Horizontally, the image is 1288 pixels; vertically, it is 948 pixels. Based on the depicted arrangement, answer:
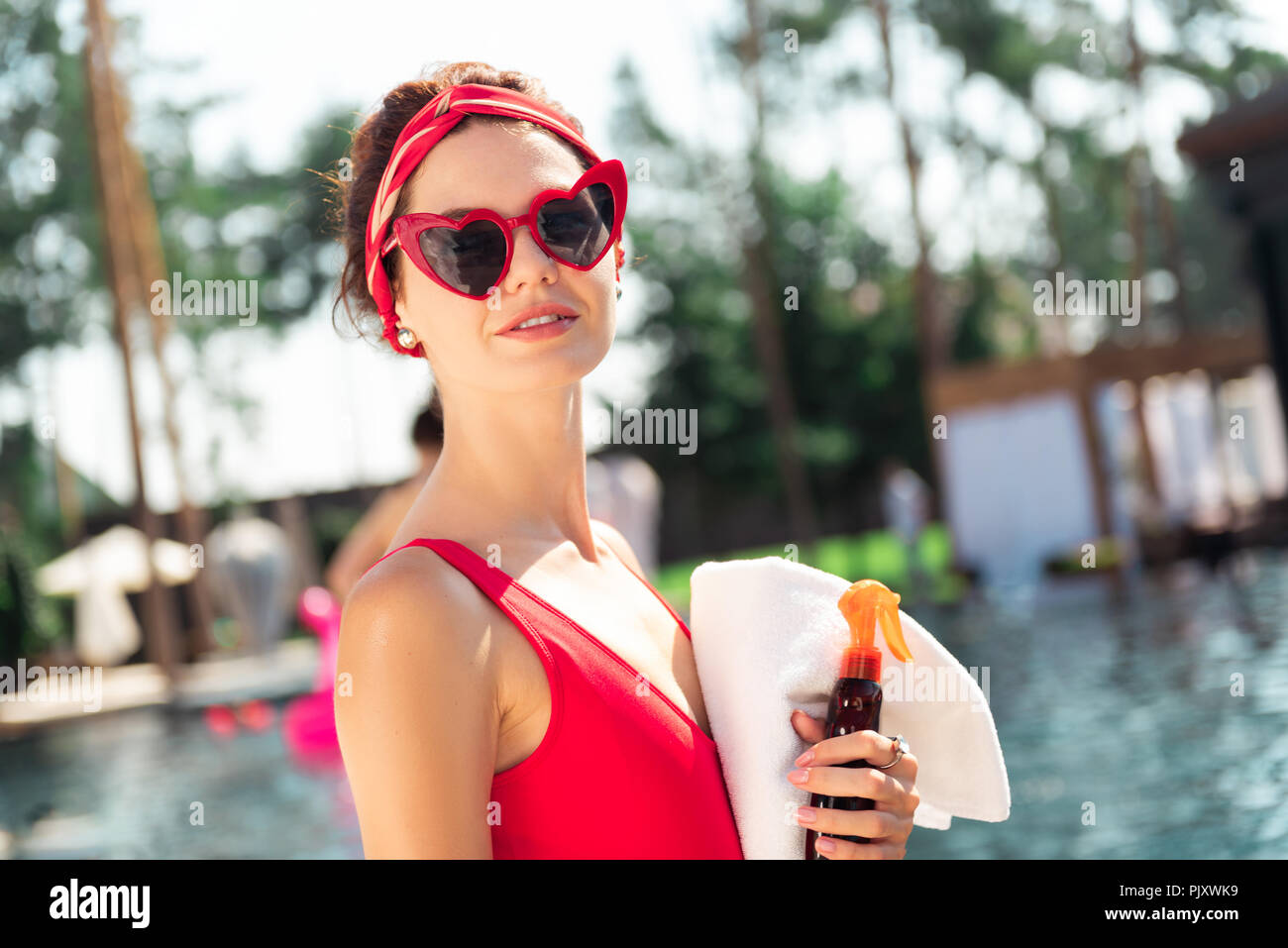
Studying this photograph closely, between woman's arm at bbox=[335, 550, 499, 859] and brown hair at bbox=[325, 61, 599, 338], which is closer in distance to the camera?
woman's arm at bbox=[335, 550, 499, 859]

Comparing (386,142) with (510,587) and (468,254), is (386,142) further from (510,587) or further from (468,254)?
(510,587)

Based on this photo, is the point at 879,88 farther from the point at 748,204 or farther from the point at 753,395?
the point at 753,395

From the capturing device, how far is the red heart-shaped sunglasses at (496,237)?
1.27 meters

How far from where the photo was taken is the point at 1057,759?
23.4ft

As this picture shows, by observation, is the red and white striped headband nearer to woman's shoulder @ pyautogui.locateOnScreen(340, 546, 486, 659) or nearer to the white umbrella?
woman's shoulder @ pyautogui.locateOnScreen(340, 546, 486, 659)

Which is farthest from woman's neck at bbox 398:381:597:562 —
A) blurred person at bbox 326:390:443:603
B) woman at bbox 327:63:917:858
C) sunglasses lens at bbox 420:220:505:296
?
blurred person at bbox 326:390:443:603

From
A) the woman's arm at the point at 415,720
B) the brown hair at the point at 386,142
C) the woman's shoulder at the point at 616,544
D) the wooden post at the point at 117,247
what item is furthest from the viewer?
the wooden post at the point at 117,247

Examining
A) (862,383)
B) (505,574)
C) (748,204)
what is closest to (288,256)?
(748,204)

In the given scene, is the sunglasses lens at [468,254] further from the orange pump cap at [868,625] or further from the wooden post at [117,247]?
the wooden post at [117,247]

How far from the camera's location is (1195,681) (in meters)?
8.30

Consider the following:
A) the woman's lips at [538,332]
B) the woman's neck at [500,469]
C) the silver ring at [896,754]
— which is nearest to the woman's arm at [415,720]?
the woman's neck at [500,469]

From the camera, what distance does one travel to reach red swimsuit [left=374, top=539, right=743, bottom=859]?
3.84ft

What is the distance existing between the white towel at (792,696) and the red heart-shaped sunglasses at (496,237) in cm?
40
